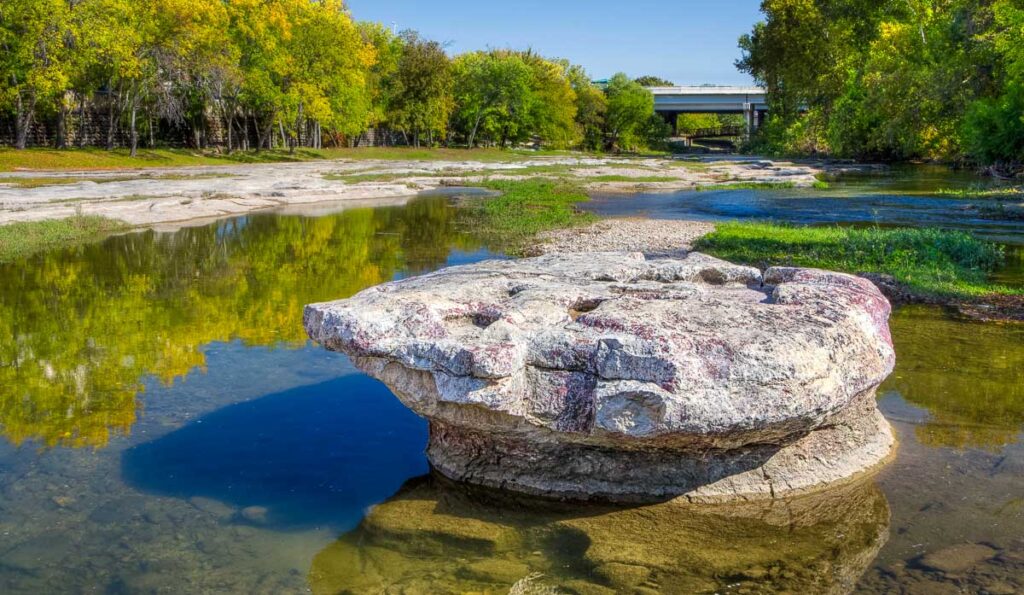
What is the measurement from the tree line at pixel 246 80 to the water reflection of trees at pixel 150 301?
25.3m

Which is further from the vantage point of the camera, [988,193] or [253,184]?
[253,184]

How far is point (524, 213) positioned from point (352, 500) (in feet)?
69.0

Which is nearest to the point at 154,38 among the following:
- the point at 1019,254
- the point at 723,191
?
the point at 723,191

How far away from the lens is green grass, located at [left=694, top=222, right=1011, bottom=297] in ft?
46.9

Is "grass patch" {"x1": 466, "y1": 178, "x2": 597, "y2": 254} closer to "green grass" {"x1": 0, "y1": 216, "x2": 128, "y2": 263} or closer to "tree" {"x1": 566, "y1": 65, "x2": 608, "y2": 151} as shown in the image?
"green grass" {"x1": 0, "y1": 216, "x2": 128, "y2": 263}

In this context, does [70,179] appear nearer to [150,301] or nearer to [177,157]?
[177,157]

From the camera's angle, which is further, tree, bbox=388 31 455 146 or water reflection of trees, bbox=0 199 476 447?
tree, bbox=388 31 455 146

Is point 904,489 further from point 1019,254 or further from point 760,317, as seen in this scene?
point 1019,254

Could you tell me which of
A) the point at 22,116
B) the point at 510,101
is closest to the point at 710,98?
the point at 510,101

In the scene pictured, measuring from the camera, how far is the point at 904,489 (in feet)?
22.3

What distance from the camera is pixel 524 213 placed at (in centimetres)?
2722

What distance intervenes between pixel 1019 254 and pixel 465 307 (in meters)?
16.0

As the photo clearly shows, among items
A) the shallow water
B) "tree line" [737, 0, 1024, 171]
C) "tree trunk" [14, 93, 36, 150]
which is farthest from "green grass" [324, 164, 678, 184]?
the shallow water

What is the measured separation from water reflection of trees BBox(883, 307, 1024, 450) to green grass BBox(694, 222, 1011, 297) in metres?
1.89
